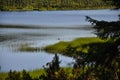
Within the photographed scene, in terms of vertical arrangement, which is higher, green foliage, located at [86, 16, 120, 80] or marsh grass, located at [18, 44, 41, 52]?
green foliage, located at [86, 16, 120, 80]

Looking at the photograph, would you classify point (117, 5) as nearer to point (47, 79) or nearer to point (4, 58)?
point (47, 79)

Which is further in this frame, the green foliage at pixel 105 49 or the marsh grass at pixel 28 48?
the marsh grass at pixel 28 48

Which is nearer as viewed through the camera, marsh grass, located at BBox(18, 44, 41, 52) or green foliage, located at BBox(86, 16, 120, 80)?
green foliage, located at BBox(86, 16, 120, 80)

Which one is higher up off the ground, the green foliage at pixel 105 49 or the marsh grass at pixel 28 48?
the green foliage at pixel 105 49

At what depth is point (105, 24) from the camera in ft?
30.5

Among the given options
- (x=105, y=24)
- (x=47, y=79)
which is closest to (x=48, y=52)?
(x=47, y=79)

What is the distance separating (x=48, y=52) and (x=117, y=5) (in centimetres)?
4968

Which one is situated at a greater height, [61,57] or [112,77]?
[112,77]

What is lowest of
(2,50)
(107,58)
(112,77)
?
(2,50)

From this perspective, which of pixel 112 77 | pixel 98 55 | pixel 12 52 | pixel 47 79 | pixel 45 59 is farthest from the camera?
pixel 12 52

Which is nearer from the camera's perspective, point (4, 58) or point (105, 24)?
point (105, 24)

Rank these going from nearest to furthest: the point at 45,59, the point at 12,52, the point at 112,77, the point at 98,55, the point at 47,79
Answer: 1. the point at 98,55
2. the point at 112,77
3. the point at 47,79
4. the point at 45,59
5. the point at 12,52

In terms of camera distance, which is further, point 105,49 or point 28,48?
point 28,48

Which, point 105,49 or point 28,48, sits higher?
point 105,49
